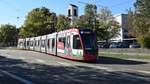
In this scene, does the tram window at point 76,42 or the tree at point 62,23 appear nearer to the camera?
the tram window at point 76,42

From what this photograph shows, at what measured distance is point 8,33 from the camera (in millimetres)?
155750

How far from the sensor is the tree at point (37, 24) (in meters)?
106

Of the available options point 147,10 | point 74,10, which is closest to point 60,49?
point 147,10

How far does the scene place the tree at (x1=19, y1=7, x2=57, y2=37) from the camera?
106375 mm

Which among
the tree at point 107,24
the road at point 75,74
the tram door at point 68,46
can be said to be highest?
the tree at point 107,24

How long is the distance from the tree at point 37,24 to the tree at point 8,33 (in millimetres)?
43942

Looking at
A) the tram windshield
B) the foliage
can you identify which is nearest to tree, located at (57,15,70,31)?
the foliage

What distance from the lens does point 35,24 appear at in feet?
352

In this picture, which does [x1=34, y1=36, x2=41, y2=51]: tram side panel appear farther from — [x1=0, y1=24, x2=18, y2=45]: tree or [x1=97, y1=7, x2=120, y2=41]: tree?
[x1=0, y1=24, x2=18, y2=45]: tree

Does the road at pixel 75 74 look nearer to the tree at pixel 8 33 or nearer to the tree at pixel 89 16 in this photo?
the tree at pixel 89 16

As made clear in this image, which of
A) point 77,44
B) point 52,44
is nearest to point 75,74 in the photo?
point 77,44

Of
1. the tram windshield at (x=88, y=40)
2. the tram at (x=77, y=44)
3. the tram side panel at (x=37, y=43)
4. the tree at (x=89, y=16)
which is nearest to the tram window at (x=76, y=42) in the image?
the tram at (x=77, y=44)

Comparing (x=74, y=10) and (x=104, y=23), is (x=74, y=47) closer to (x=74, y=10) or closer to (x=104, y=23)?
(x=104, y=23)

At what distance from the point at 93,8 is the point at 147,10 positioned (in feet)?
67.9
